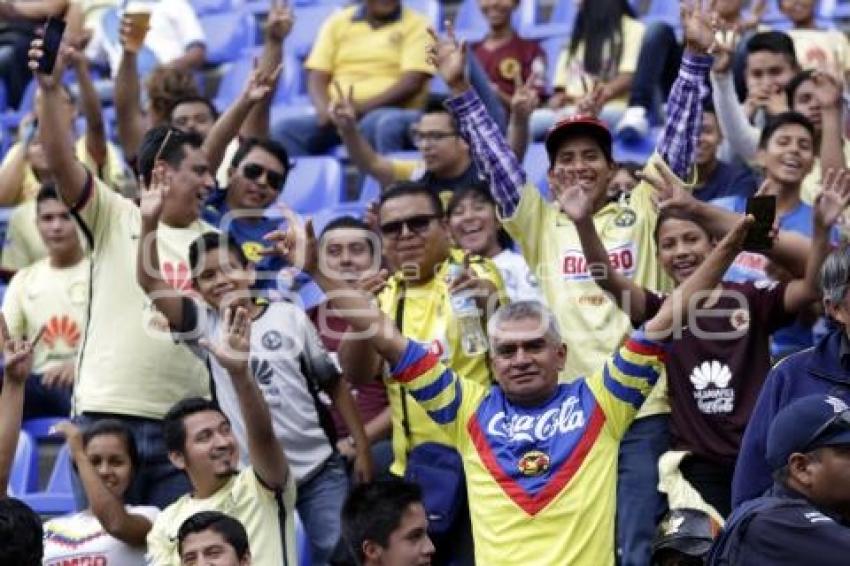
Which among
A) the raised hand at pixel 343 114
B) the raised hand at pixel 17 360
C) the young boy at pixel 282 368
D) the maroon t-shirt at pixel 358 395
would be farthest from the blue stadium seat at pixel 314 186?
the raised hand at pixel 17 360

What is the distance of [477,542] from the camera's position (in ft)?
22.2

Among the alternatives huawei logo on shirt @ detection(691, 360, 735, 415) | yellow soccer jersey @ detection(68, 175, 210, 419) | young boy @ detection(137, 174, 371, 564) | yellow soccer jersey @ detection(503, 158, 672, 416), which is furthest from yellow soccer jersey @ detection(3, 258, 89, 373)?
huawei logo on shirt @ detection(691, 360, 735, 415)

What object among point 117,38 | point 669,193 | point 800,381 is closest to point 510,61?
point 117,38

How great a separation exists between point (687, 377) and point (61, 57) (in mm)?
2628

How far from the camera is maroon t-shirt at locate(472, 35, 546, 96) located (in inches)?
418

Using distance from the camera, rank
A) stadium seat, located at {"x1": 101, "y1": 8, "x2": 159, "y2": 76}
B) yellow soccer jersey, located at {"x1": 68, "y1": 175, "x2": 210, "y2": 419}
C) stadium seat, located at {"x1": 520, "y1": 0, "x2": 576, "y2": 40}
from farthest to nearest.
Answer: stadium seat, located at {"x1": 101, "y1": 8, "x2": 159, "y2": 76}
stadium seat, located at {"x1": 520, "y1": 0, "x2": 576, "y2": 40}
yellow soccer jersey, located at {"x1": 68, "y1": 175, "x2": 210, "y2": 419}

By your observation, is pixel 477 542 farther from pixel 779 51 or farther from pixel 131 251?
pixel 779 51

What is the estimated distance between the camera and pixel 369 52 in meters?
10.9

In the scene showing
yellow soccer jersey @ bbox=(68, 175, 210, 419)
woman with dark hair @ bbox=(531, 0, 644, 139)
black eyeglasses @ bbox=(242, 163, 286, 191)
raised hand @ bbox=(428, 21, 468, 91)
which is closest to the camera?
yellow soccer jersey @ bbox=(68, 175, 210, 419)

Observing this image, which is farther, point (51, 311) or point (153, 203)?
point (51, 311)

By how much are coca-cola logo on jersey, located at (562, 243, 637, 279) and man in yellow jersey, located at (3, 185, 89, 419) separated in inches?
92.8

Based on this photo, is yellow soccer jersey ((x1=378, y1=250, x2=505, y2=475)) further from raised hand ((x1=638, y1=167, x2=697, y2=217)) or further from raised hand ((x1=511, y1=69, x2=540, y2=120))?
raised hand ((x1=511, y1=69, x2=540, y2=120))

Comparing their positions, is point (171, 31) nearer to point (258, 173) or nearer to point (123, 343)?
point (258, 173)

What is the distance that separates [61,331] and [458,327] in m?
2.32
